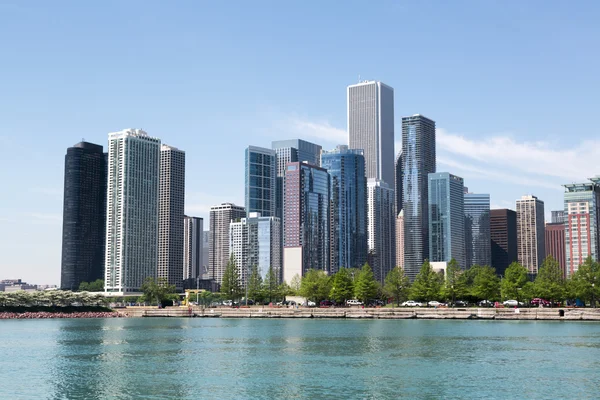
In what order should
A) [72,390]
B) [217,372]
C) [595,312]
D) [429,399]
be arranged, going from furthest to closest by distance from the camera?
[595,312] → [217,372] → [72,390] → [429,399]

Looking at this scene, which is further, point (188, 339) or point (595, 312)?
point (595, 312)

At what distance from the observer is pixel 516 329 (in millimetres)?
150750

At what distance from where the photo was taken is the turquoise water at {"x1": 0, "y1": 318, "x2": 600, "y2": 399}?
6994cm

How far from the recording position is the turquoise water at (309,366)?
229 ft

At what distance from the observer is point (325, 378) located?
78.1 metres

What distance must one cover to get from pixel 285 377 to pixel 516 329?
8452cm

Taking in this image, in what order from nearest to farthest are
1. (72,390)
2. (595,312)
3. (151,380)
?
(72,390) < (151,380) < (595,312)

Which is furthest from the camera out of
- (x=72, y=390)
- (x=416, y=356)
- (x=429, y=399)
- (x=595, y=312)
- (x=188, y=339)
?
(x=595, y=312)

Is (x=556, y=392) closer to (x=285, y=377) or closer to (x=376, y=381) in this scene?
(x=376, y=381)

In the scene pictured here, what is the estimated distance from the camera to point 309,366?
88.6 metres

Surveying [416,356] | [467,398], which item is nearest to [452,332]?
[416,356]

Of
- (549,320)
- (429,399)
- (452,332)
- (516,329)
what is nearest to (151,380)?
(429,399)

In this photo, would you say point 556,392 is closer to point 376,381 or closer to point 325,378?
point 376,381

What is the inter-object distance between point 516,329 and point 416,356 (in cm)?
6077
